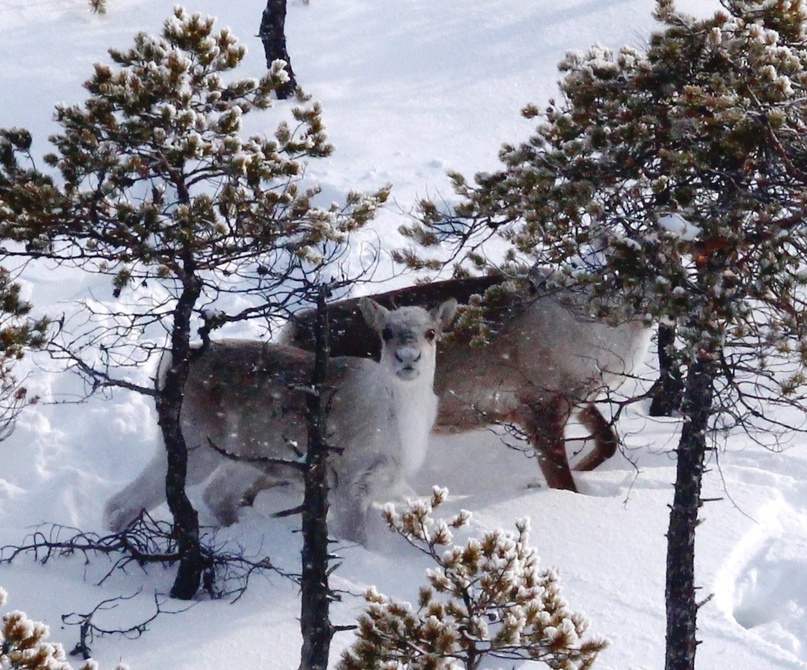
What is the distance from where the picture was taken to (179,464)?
6.09 m

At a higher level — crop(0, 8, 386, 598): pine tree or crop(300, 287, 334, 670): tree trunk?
crop(0, 8, 386, 598): pine tree

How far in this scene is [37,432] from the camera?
27.7 ft

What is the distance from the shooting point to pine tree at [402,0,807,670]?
4.66m

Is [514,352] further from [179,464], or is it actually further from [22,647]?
[22,647]

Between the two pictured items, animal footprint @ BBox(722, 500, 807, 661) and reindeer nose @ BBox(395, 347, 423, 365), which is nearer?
animal footprint @ BBox(722, 500, 807, 661)

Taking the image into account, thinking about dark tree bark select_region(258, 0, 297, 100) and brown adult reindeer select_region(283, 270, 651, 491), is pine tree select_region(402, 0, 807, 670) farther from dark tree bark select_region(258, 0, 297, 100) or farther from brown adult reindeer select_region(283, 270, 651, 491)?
dark tree bark select_region(258, 0, 297, 100)

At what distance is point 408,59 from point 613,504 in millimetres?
11997

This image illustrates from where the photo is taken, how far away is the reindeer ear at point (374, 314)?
7523mm

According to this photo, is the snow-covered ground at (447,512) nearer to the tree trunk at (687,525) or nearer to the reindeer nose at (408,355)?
the tree trunk at (687,525)

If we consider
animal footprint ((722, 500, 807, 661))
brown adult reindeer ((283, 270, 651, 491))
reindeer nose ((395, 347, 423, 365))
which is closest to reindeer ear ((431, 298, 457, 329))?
reindeer nose ((395, 347, 423, 365))

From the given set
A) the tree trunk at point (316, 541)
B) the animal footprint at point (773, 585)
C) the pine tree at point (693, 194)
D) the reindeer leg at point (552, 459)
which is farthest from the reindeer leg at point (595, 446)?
the tree trunk at point (316, 541)

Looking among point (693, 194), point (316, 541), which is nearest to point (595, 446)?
point (693, 194)

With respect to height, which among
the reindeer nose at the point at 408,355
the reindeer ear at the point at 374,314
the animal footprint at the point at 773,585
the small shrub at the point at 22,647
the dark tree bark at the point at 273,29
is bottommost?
the animal footprint at the point at 773,585

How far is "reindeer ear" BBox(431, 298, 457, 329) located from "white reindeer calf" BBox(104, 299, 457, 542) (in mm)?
10
